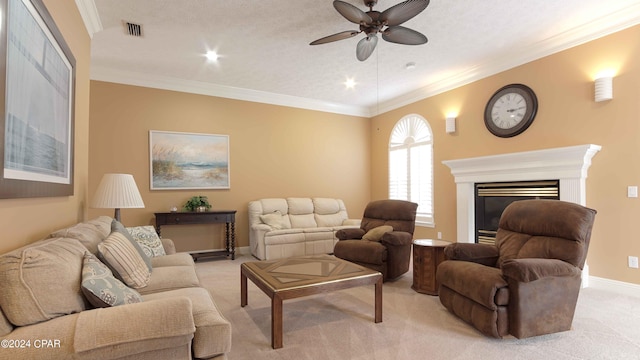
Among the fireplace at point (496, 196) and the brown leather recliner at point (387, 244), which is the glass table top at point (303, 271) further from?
the fireplace at point (496, 196)

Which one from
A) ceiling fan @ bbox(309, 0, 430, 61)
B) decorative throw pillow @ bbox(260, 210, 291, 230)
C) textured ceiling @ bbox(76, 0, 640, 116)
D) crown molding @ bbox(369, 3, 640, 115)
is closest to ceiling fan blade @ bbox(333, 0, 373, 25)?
ceiling fan @ bbox(309, 0, 430, 61)

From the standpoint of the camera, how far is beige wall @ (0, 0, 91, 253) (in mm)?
1594

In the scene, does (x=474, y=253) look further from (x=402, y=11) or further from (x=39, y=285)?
(x=39, y=285)

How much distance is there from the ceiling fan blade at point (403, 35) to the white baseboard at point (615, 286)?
131 inches

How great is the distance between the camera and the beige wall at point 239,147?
193 inches

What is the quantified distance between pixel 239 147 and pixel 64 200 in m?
3.44

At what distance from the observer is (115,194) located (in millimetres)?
3207

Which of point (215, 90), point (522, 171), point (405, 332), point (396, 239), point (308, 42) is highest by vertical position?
point (308, 42)

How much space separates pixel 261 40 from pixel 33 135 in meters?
2.71

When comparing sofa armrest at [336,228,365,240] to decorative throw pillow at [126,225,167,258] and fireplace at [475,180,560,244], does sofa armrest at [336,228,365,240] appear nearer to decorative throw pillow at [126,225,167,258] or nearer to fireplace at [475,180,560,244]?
fireplace at [475,180,560,244]

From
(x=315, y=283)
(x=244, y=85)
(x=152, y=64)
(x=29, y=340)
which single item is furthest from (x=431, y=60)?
(x=29, y=340)

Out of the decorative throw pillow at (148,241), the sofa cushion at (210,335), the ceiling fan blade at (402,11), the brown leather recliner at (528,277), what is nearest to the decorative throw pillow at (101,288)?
the sofa cushion at (210,335)

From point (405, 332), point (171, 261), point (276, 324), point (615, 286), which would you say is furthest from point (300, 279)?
point (615, 286)

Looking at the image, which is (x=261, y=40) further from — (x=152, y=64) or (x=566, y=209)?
(x=566, y=209)
